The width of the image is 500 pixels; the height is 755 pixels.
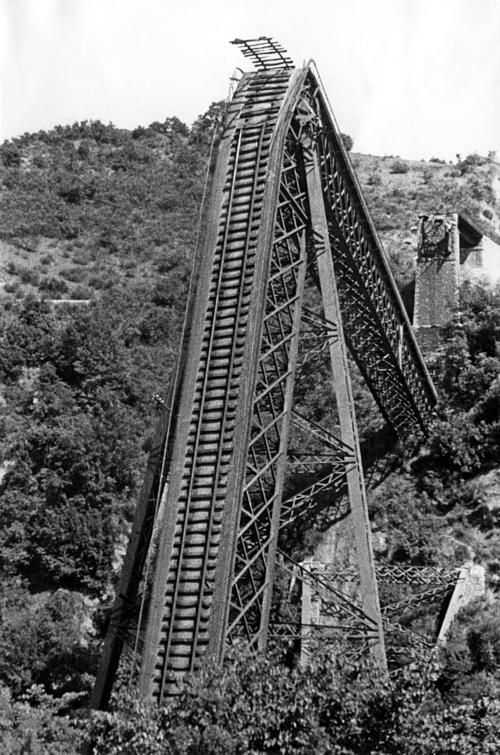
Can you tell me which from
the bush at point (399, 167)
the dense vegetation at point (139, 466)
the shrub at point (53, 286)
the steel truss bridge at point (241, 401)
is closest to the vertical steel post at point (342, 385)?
the steel truss bridge at point (241, 401)

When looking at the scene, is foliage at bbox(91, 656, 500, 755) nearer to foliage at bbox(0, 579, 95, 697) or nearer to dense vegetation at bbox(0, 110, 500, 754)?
dense vegetation at bbox(0, 110, 500, 754)

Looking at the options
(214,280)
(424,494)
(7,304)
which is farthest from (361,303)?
(7,304)

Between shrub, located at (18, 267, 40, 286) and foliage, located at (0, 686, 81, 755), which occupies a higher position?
shrub, located at (18, 267, 40, 286)

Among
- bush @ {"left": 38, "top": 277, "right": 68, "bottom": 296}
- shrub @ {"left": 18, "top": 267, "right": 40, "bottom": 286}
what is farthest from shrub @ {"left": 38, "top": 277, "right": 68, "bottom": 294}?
shrub @ {"left": 18, "top": 267, "right": 40, "bottom": 286}

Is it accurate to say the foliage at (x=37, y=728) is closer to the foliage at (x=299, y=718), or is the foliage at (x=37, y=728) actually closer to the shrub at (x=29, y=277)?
the foliage at (x=299, y=718)

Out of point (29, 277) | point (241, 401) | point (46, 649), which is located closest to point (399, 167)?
point (29, 277)
